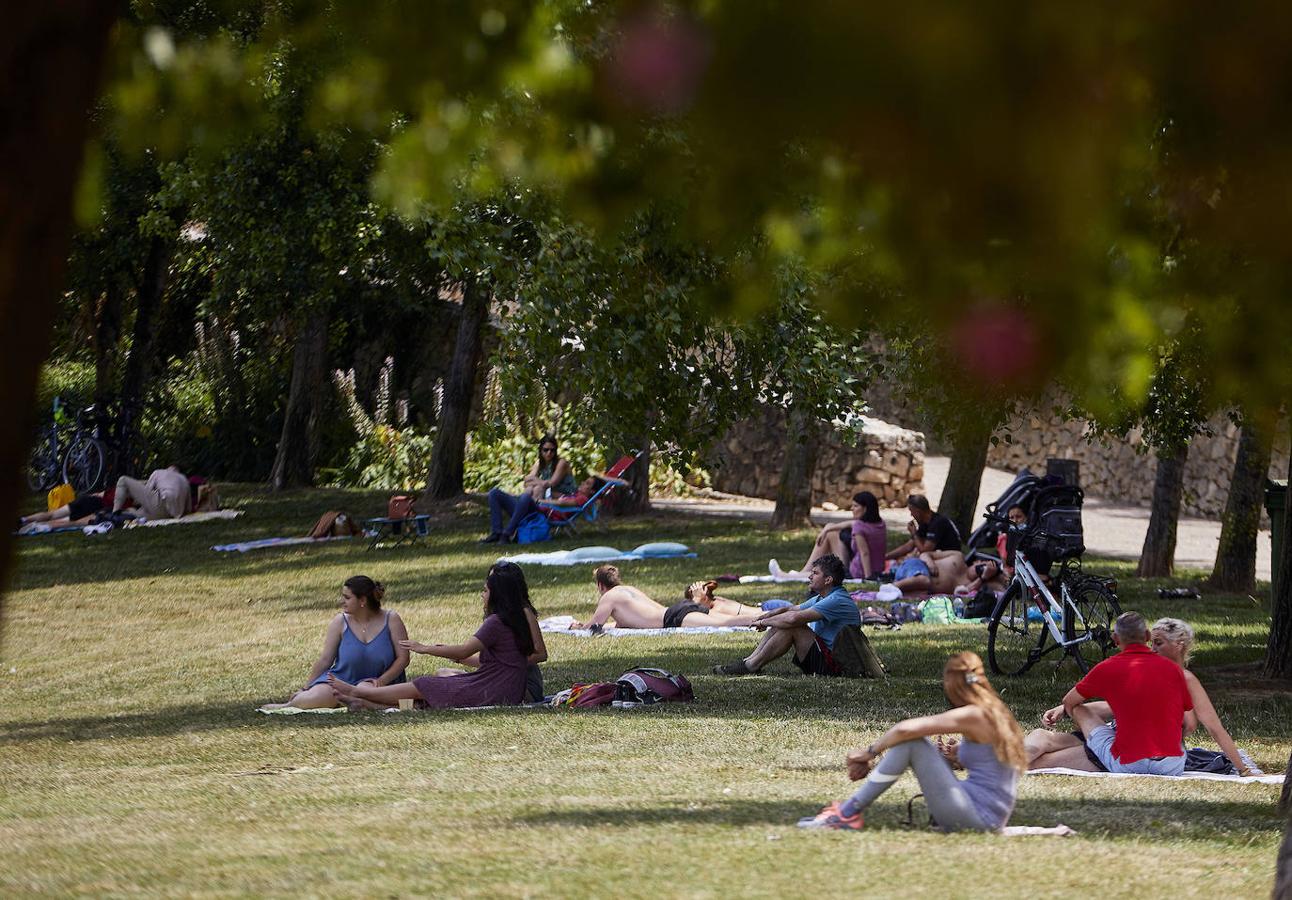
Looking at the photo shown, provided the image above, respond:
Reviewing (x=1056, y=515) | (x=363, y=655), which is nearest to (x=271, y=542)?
(x=1056, y=515)

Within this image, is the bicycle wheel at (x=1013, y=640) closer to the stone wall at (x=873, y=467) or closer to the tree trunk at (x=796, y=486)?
the tree trunk at (x=796, y=486)

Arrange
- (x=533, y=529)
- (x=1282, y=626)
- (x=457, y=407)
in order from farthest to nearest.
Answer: (x=457, y=407) < (x=533, y=529) < (x=1282, y=626)

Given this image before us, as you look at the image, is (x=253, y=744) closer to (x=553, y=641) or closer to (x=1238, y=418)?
(x=553, y=641)

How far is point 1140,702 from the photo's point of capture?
8.62 metres

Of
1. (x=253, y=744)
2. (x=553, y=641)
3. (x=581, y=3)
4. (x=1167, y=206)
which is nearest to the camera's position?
(x=581, y=3)

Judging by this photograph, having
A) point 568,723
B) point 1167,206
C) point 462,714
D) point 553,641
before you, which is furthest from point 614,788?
point 553,641

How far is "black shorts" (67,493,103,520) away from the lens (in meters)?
24.7

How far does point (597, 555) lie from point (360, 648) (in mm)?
9062

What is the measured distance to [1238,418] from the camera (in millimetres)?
12773

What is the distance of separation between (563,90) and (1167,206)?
7.24 ft

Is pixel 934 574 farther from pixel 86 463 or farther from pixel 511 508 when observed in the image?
pixel 86 463

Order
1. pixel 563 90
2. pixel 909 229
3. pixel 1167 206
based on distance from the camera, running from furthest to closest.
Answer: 1. pixel 1167 206
2. pixel 563 90
3. pixel 909 229

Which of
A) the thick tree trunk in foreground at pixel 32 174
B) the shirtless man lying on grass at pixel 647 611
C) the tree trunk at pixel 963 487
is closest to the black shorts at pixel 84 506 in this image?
the tree trunk at pixel 963 487

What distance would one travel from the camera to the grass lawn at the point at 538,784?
19.9 ft
